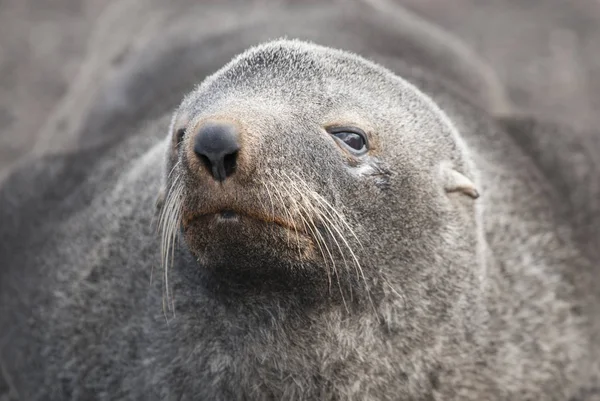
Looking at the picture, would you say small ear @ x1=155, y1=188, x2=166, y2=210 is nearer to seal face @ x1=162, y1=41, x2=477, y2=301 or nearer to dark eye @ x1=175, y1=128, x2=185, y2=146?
seal face @ x1=162, y1=41, x2=477, y2=301

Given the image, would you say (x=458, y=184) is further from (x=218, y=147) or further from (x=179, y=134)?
(x=218, y=147)

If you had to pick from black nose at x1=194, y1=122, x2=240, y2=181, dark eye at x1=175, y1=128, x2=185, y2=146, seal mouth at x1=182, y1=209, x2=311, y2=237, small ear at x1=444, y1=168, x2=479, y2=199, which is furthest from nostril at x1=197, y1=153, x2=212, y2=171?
small ear at x1=444, y1=168, x2=479, y2=199

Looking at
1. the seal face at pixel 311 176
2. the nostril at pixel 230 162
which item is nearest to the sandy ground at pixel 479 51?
the seal face at pixel 311 176

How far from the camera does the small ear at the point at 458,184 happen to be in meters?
4.56

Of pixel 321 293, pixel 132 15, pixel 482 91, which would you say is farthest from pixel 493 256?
pixel 132 15

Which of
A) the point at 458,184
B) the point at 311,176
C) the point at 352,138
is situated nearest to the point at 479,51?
the point at 458,184

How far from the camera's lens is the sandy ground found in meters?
9.08

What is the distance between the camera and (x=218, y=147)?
3.62 metres

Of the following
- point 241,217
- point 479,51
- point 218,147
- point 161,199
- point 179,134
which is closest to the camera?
point 218,147

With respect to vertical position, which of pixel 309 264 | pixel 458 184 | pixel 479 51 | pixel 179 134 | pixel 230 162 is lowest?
pixel 309 264

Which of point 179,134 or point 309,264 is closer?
point 309,264

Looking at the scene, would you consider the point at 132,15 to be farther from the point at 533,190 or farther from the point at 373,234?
the point at 373,234

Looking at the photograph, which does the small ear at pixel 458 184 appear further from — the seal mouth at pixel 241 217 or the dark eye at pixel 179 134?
the dark eye at pixel 179 134

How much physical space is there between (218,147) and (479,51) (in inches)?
254
